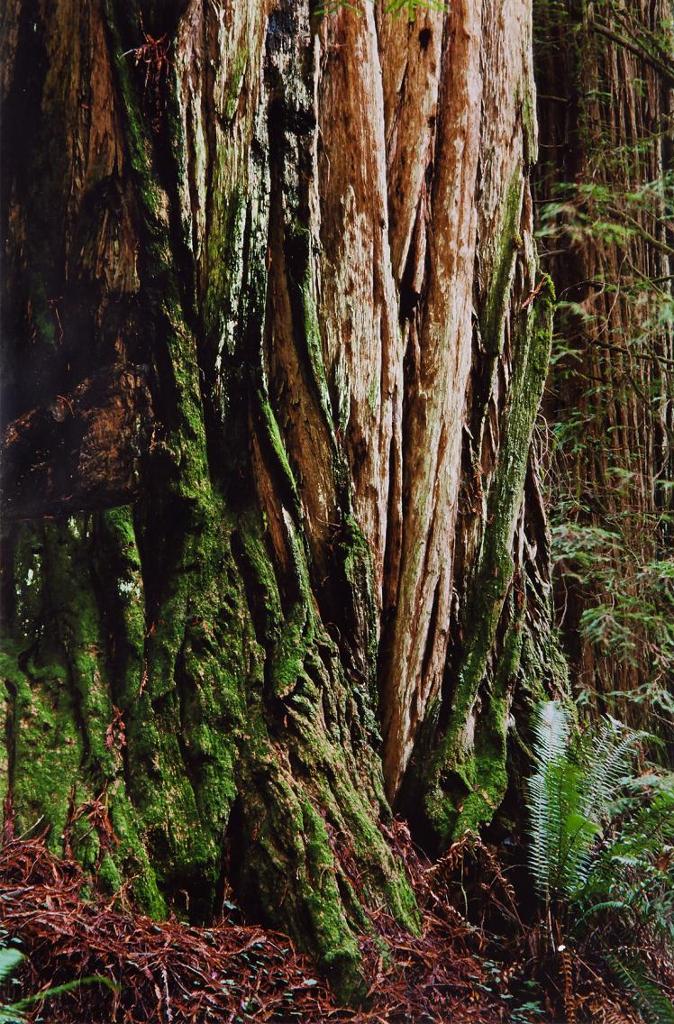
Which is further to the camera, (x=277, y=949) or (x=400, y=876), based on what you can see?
(x=400, y=876)

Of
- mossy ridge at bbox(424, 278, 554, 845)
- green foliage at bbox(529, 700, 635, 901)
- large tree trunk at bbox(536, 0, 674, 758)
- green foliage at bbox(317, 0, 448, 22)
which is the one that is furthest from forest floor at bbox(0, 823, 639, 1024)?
green foliage at bbox(317, 0, 448, 22)

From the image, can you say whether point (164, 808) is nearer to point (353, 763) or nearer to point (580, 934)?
point (353, 763)

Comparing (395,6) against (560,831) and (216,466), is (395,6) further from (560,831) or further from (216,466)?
(560,831)

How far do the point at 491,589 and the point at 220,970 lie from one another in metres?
1.53

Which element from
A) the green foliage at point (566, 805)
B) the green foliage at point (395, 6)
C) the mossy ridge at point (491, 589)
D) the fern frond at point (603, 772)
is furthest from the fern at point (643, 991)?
the green foliage at point (395, 6)

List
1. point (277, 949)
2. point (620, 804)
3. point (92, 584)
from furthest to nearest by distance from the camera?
point (620, 804), point (92, 584), point (277, 949)

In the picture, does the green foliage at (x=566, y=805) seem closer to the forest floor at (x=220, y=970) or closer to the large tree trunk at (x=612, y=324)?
the forest floor at (x=220, y=970)

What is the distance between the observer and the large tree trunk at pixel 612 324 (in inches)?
175

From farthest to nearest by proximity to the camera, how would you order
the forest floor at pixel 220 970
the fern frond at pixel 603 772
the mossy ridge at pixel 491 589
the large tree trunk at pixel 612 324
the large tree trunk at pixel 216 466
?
the large tree trunk at pixel 612 324
the mossy ridge at pixel 491 589
the fern frond at pixel 603 772
the large tree trunk at pixel 216 466
the forest floor at pixel 220 970

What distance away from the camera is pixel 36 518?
2.31m

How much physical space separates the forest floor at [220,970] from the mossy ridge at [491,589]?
269 mm

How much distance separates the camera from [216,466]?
240 centimetres

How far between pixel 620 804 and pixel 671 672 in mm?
1869

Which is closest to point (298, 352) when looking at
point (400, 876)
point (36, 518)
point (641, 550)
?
point (36, 518)
